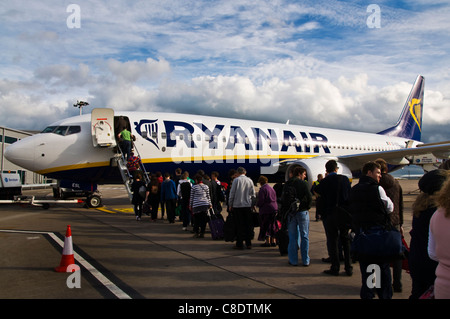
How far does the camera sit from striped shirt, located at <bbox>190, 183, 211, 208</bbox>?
8344mm

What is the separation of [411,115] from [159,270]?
995 inches

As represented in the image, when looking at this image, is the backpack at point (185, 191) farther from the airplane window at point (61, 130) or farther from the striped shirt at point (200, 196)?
the airplane window at point (61, 130)

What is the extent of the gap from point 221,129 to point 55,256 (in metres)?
9.70

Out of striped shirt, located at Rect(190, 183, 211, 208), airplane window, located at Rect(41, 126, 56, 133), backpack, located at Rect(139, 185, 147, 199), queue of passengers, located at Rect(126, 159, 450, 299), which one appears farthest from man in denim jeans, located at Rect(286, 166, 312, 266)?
airplane window, located at Rect(41, 126, 56, 133)

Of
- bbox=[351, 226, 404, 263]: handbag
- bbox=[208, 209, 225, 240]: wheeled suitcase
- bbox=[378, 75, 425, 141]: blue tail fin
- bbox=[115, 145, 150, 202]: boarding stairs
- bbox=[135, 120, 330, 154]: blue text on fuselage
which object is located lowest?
bbox=[208, 209, 225, 240]: wheeled suitcase

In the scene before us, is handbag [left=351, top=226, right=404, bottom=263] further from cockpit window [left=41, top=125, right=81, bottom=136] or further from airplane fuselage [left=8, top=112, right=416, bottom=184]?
cockpit window [left=41, top=125, right=81, bottom=136]

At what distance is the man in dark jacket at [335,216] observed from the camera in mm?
5320

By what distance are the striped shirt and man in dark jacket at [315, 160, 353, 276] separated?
3.41 metres

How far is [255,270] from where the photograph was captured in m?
5.58

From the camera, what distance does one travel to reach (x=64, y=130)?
1296 cm

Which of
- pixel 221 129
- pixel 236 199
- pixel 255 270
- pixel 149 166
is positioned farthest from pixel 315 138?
pixel 255 270

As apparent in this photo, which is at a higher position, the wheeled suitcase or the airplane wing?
the airplane wing

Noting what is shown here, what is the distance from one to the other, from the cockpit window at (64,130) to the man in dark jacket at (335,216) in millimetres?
10522
